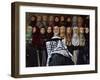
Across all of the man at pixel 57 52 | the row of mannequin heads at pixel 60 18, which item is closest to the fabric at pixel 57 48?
the man at pixel 57 52

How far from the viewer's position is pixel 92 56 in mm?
1909

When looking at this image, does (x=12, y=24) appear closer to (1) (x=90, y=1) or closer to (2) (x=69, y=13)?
(2) (x=69, y=13)

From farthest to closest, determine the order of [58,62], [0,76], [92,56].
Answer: [92,56] → [58,62] → [0,76]

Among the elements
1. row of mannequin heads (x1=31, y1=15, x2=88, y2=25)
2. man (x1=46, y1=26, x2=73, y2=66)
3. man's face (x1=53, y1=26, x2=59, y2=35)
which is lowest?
man (x1=46, y1=26, x2=73, y2=66)

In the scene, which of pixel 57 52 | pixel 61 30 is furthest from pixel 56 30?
pixel 57 52

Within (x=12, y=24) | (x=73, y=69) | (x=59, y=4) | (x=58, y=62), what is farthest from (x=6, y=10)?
(x=73, y=69)

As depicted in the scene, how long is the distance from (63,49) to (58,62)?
0.10m

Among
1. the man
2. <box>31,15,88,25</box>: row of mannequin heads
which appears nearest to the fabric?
the man

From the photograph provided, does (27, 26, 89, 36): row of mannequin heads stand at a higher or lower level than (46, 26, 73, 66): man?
higher

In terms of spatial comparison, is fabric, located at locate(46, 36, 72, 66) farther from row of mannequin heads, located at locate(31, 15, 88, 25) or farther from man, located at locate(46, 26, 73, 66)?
row of mannequin heads, located at locate(31, 15, 88, 25)

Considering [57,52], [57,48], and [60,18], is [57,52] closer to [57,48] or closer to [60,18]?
[57,48]

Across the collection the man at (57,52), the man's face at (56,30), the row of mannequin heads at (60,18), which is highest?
the row of mannequin heads at (60,18)

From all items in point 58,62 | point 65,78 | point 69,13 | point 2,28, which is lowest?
point 65,78

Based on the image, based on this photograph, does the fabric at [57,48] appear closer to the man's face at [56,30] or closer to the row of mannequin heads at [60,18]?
the man's face at [56,30]
